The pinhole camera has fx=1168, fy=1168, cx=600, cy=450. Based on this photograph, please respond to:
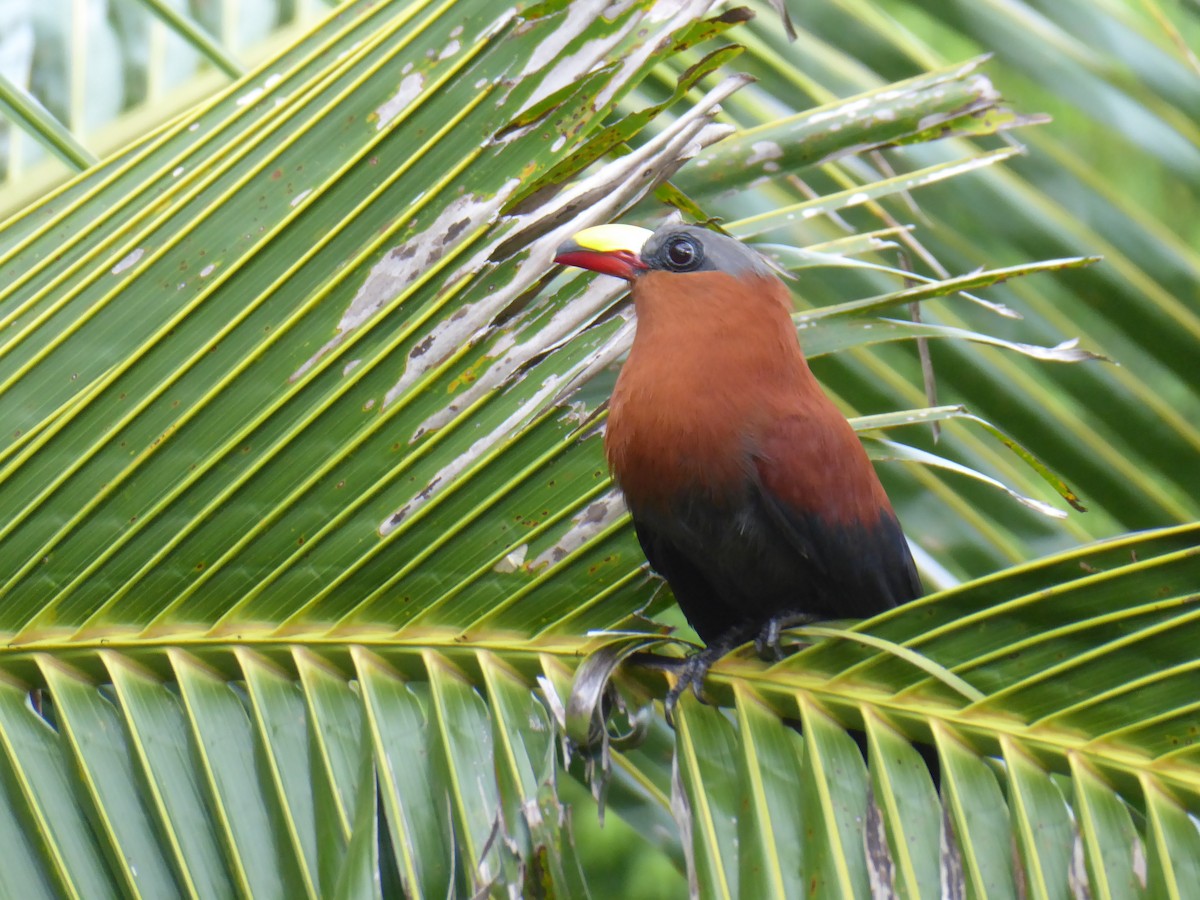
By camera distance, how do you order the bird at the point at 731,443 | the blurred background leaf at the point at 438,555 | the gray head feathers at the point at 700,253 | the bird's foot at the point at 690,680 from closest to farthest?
the blurred background leaf at the point at 438,555, the bird's foot at the point at 690,680, the bird at the point at 731,443, the gray head feathers at the point at 700,253

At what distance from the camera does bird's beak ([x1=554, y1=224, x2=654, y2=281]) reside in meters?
1.46

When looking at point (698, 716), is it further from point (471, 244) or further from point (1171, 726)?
point (471, 244)

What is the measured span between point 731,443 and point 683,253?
36 cm

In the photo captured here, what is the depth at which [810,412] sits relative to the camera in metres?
1.65

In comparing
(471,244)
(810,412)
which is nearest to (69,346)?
(471,244)

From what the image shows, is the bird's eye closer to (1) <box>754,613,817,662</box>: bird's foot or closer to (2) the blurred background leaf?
(2) the blurred background leaf

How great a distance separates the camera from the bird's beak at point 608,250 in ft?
4.79

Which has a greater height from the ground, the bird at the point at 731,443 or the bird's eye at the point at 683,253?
the bird's eye at the point at 683,253

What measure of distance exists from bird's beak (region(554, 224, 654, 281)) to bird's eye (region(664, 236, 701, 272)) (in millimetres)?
109

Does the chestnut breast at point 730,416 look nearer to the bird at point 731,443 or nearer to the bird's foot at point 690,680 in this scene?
the bird at point 731,443

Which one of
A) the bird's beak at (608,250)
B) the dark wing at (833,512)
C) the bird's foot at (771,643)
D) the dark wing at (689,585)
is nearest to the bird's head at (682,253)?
the bird's beak at (608,250)

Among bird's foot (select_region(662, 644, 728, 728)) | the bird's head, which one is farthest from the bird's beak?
bird's foot (select_region(662, 644, 728, 728))

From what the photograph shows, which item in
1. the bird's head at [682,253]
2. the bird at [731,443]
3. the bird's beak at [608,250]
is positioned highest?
the bird's head at [682,253]

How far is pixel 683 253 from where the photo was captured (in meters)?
1.85
